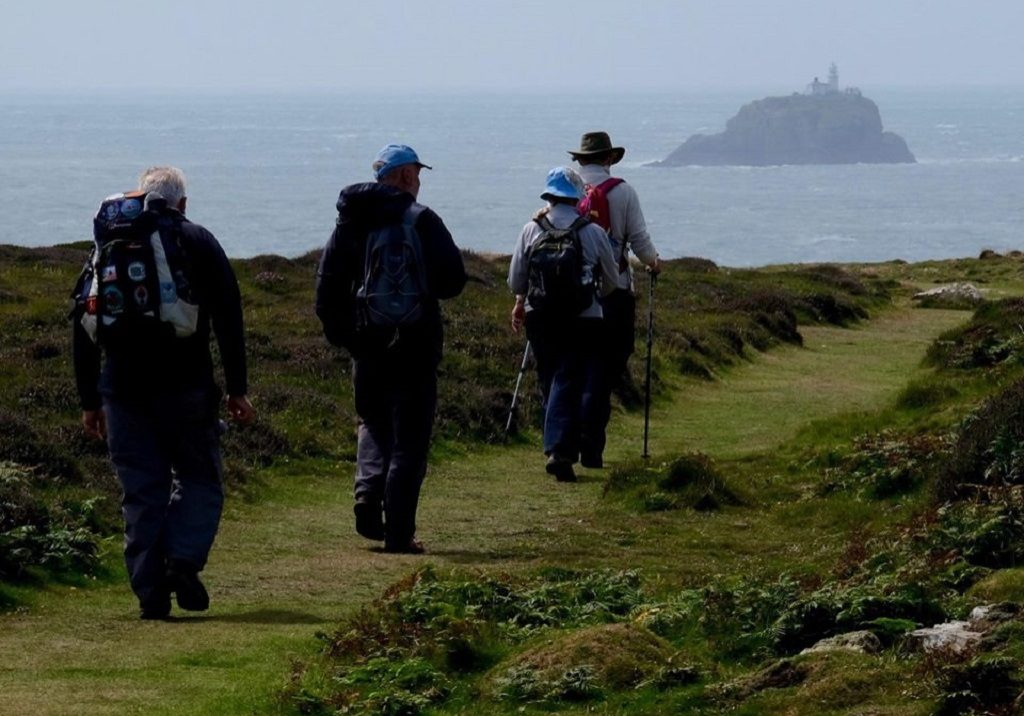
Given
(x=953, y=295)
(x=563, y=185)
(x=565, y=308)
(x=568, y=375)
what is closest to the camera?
(x=563, y=185)

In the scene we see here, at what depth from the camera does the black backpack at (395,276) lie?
1163 centimetres

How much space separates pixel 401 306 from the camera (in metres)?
11.7

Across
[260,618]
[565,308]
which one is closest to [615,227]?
[565,308]

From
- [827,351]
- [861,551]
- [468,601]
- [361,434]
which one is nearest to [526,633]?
[468,601]

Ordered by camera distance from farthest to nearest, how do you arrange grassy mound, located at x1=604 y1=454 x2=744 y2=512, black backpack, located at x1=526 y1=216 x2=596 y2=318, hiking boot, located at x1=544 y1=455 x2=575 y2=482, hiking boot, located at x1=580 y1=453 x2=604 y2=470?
hiking boot, located at x1=580 y1=453 x2=604 y2=470 → hiking boot, located at x1=544 y1=455 x2=575 y2=482 → black backpack, located at x1=526 y1=216 x2=596 y2=318 → grassy mound, located at x1=604 y1=454 x2=744 y2=512

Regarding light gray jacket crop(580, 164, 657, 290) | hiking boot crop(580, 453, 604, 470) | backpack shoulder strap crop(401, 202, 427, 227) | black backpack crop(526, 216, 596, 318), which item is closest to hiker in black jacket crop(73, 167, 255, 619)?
backpack shoulder strap crop(401, 202, 427, 227)

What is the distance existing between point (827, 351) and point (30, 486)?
693 inches

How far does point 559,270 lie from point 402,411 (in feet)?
10.5

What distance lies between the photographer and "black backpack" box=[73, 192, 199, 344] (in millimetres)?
9578

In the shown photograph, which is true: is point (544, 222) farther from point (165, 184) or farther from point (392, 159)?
point (165, 184)

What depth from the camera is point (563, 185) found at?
15.0 metres

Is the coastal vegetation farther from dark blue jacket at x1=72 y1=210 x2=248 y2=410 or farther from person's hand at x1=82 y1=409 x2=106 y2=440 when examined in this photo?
dark blue jacket at x1=72 y1=210 x2=248 y2=410

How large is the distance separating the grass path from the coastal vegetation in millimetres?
36

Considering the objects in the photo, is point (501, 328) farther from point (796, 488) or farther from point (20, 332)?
point (796, 488)
